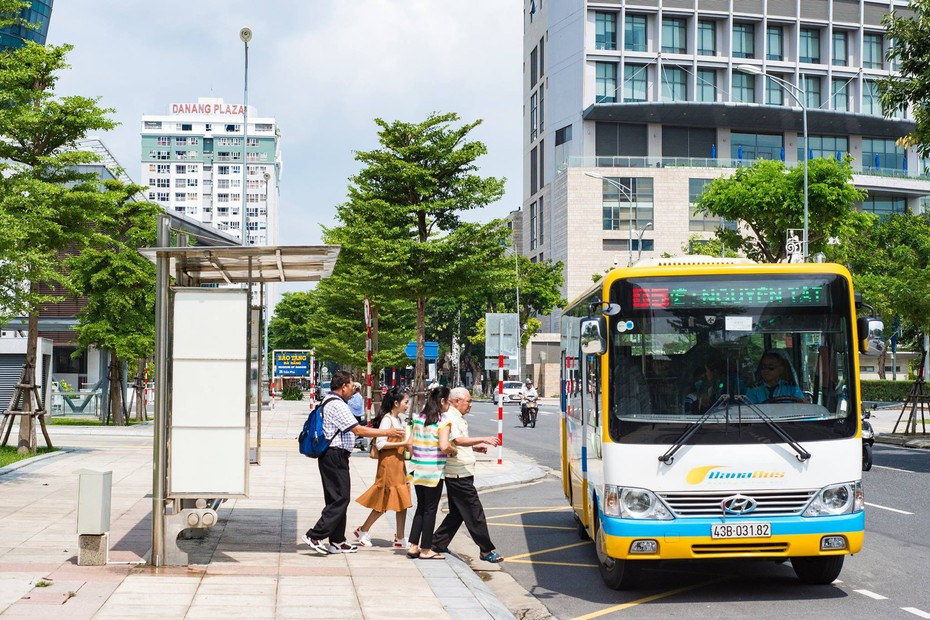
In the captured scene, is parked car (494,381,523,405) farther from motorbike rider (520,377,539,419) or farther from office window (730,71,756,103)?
office window (730,71,756,103)

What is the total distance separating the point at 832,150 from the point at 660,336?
77973mm

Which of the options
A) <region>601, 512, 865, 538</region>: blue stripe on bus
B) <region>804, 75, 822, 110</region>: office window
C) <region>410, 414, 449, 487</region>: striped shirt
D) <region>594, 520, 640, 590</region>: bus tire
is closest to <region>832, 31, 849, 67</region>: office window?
<region>804, 75, 822, 110</region>: office window

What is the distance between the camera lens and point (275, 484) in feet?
60.4

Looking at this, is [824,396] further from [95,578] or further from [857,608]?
[95,578]

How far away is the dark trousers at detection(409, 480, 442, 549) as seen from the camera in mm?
10867

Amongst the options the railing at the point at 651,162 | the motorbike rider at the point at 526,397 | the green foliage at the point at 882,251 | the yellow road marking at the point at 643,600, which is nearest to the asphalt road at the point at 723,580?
the yellow road marking at the point at 643,600

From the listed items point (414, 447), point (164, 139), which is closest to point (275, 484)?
point (414, 447)

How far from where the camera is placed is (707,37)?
79062mm

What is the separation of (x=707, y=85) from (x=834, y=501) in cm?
7354

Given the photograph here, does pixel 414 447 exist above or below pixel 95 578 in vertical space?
above

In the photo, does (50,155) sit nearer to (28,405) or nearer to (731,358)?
(28,405)

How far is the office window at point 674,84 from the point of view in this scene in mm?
78625

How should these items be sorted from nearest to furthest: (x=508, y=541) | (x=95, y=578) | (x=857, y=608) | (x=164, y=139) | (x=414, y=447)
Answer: (x=857, y=608) → (x=95, y=578) → (x=414, y=447) → (x=508, y=541) → (x=164, y=139)

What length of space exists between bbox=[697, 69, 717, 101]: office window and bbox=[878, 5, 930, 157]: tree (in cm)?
5579
